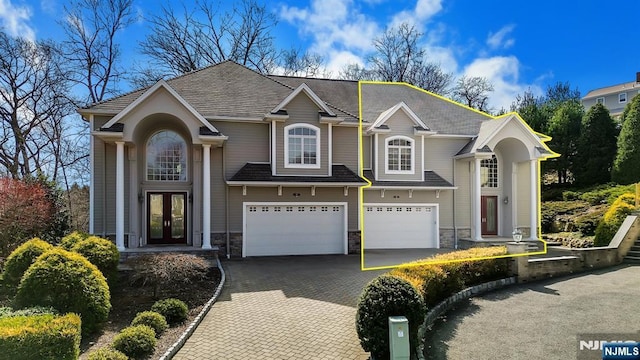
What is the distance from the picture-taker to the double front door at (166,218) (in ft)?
48.7

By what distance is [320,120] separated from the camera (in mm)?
14781

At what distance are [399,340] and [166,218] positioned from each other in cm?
1229

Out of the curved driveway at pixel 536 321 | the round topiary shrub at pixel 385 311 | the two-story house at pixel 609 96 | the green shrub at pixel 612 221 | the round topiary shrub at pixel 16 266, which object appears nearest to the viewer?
the round topiary shrub at pixel 385 311

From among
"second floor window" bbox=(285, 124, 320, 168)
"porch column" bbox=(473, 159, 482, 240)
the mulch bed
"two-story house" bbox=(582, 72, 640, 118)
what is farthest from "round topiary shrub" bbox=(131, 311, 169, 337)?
"second floor window" bbox=(285, 124, 320, 168)

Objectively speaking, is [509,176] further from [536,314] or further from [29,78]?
[29,78]

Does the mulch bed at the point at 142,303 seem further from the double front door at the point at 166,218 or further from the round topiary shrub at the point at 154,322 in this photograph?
the double front door at the point at 166,218

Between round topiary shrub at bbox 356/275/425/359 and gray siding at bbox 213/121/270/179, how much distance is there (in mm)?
10282

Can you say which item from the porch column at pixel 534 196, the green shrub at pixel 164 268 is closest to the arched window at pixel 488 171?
the porch column at pixel 534 196

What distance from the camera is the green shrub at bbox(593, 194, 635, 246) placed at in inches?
544

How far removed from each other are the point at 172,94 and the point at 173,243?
5837 millimetres

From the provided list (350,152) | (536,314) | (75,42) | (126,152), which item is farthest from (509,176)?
(75,42)

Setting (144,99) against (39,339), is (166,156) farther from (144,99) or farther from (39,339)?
(39,339)

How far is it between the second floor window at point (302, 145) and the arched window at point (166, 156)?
4.19 metres

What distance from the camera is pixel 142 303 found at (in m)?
9.03
